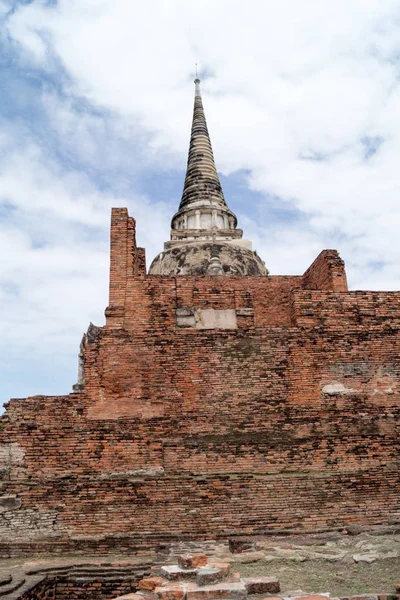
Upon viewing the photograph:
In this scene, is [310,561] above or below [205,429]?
below

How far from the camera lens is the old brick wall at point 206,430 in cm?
899

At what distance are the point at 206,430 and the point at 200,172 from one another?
576 inches

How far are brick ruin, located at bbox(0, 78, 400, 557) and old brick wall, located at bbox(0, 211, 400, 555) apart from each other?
0.07 feet

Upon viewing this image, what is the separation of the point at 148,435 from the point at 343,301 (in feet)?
15.8

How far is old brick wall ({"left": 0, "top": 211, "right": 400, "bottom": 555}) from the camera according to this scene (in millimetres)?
8992

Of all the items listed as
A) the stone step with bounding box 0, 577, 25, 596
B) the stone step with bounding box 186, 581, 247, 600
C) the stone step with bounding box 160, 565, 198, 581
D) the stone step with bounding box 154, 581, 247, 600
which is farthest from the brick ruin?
the stone step with bounding box 186, 581, 247, 600

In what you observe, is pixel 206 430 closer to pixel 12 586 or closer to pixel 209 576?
pixel 12 586

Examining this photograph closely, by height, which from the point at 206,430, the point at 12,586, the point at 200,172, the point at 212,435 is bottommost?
the point at 12,586

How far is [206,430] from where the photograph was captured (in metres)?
9.87

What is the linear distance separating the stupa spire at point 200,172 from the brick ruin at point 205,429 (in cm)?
1025

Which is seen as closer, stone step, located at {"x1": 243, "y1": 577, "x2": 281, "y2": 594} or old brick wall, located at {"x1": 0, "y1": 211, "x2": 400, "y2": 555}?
stone step, located at {"x1": 243, "y1": 577, "x2": 281, "y2": 594}

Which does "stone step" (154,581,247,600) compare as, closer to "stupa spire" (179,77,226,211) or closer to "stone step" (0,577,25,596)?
"stone step" (0,577,25,596)

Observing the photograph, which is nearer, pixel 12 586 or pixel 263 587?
pixel 263 587

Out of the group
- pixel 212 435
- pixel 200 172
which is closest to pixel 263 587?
pixel 212 435
